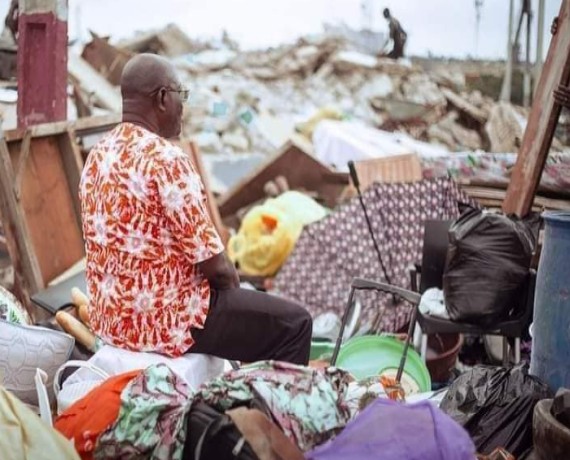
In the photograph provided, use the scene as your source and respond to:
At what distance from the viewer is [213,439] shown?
240cm

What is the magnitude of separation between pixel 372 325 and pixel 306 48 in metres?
17.1

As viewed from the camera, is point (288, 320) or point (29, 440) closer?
point (29, 440)

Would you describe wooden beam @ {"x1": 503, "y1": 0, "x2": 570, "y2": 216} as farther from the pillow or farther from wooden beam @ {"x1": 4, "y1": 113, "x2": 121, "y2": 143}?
the pillow

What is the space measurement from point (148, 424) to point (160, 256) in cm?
81

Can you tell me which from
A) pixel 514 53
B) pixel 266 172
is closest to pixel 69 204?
pixel 266 172

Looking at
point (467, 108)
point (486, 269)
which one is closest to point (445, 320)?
point (486, 269)

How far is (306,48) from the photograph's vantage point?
21719 mm

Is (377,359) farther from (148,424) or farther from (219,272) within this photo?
(148,424)

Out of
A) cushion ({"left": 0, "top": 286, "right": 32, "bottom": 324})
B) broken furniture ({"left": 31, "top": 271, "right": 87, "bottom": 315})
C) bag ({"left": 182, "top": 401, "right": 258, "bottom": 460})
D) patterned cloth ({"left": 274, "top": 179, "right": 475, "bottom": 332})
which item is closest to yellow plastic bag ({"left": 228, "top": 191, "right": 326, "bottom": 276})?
A: patterned cloth ({"left": 274, "top": 179, "right": 475, "bottom": 332})

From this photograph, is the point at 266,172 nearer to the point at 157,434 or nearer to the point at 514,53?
the point at 157,434

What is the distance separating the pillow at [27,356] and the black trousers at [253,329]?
65cm

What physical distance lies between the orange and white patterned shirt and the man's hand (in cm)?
285

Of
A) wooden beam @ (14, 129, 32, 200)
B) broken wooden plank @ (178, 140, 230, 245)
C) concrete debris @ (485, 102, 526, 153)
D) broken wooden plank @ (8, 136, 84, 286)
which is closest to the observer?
wooden beam @ (14, 129, 32, 200)

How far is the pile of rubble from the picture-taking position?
12617mm
